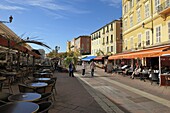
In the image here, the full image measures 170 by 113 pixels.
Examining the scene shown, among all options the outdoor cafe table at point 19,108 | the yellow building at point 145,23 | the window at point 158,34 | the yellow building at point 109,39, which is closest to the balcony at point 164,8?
the yellow building at point 145,23

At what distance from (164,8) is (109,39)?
3222 centimetres

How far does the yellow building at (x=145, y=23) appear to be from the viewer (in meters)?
18.5

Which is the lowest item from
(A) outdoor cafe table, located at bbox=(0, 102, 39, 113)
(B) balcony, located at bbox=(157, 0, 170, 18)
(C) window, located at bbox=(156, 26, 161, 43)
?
(A) outdoor cafe table, located at bbox=(0, 102, 39, 113)

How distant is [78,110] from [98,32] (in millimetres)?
55301

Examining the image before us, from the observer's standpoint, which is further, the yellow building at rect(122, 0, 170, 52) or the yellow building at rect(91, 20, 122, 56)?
the yellow building at rect(91, 20, 122, 56)

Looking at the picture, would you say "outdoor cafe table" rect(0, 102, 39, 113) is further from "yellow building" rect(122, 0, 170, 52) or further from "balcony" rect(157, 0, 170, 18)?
"balcony" rect(157, 0, 170, 18)

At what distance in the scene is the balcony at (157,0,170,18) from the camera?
58.0ft

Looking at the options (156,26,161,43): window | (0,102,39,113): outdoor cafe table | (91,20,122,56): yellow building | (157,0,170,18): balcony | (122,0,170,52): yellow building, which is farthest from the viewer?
(91,20,122,56): yellow building

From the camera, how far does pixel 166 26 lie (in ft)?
59.9

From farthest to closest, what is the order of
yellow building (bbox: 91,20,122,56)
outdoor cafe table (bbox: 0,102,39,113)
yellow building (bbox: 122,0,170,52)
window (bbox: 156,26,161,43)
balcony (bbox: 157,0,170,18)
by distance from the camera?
yellow building (bbox: 91,20,122,56) < window (bbox: 156,26,161,43) < yellow building (bbox: 122,0,170,52) < balcony (bbox: 157,0,170,18) < outdoor cafe table (bbox: 0,102,39,113)

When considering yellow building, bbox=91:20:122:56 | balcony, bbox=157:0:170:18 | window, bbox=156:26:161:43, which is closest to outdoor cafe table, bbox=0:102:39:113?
balcony, bbox=157:0:170:18

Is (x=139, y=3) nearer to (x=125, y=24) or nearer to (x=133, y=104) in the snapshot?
(x=125, y=24)

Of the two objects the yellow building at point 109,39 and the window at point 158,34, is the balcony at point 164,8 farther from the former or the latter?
the yellow building at point 109,39

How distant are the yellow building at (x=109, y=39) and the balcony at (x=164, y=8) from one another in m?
27.0
